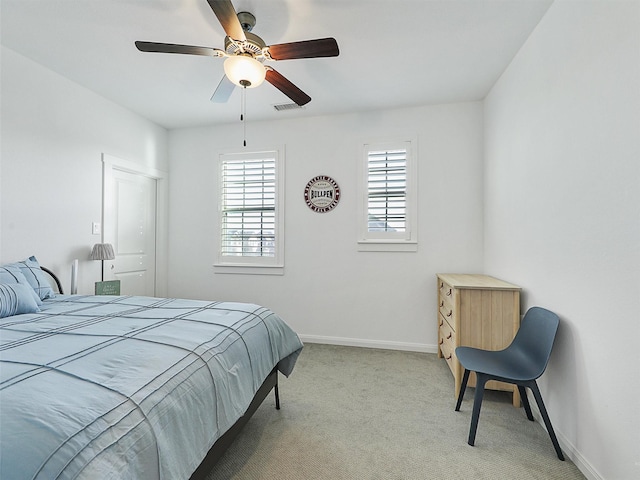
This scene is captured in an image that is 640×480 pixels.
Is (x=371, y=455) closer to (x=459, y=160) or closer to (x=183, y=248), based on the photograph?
(x=459, y=160)

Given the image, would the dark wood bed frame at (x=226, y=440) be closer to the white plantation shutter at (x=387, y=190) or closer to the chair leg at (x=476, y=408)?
the chair leg at (x=476, y=408)

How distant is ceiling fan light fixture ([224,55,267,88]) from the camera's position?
73.4 inches

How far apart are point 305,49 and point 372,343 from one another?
2966mm

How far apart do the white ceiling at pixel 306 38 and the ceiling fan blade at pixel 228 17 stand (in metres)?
0.37

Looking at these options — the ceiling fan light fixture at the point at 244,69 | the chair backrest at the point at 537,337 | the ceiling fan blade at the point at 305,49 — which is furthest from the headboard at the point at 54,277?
the chair backrest at the point at 537,337

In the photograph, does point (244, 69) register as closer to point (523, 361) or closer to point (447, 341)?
point (523, 361)

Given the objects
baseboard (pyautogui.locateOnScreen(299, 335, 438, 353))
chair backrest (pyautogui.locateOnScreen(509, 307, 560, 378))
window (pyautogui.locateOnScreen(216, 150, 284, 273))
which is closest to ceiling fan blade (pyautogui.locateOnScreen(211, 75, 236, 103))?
window (pyautogui.locateOnScreen(216, 150, 284, 273))

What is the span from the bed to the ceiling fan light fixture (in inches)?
57.4

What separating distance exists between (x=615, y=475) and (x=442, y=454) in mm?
751

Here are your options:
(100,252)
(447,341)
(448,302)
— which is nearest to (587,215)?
(448,302)

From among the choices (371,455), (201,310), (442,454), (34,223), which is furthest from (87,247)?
(442,454)

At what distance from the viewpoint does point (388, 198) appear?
3.56 metres

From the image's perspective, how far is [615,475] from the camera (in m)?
1.41

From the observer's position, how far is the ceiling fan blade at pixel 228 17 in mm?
1508
